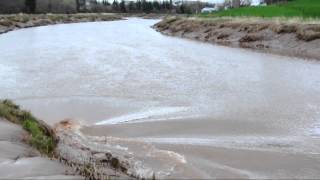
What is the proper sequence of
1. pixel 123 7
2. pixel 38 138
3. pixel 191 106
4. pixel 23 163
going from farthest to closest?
pixel 123 7 → pixel 191 106 → pixel 38 138 → pixel 23 163

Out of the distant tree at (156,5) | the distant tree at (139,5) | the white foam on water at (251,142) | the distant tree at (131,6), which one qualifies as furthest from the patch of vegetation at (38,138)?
the distant tree at (156,5)

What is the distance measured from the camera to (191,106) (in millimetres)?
12922

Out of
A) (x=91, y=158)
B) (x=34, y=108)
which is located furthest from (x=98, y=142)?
(x=34, y=108)

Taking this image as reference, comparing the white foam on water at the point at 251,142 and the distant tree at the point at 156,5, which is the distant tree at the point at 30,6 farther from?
the white foam on water at the point at 251,142

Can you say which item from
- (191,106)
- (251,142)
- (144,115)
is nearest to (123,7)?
(191,106)

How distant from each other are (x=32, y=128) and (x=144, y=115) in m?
3.44

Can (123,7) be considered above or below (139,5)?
below

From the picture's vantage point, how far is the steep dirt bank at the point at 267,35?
→ 25.3 m

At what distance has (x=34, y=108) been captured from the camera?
42.6 feet

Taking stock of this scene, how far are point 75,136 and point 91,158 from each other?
1.89m

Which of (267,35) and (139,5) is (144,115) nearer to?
(267,35)

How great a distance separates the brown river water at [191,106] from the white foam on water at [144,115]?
0.02 m

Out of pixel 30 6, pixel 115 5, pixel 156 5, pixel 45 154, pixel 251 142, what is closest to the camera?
pixel 45 154

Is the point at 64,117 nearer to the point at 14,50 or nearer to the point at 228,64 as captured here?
the point at 228,64
